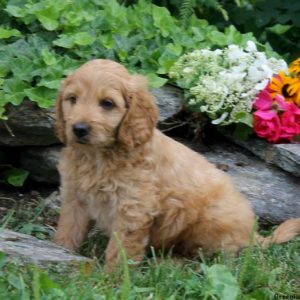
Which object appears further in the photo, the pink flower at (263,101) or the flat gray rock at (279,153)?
the pink flower at (263,101)

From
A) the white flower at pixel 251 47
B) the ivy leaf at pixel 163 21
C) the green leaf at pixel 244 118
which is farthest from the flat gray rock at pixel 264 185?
the ivy leaf at pixel 163 21

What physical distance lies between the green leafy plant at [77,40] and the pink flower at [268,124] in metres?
0.81

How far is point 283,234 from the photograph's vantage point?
610 centimetres

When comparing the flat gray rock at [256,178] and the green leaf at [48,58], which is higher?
the green leaf at [48,58]

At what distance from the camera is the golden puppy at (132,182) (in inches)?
210

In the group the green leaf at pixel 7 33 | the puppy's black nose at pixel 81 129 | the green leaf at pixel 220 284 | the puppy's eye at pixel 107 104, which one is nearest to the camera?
the green leaf at pixel 220 284

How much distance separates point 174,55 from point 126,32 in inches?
18.4

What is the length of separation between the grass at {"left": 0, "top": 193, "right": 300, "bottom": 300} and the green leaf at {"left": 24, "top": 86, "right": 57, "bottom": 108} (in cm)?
89

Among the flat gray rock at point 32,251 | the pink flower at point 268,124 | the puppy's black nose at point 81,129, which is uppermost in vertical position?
the puppy's black nose at point 81,129

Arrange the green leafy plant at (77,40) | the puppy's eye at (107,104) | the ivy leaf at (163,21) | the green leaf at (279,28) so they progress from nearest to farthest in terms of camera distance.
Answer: the puppy's eye at (107,104) < the green leafy plant at (77,40) < the ivy leaf at (163,21) < the green leaf at (279,28)

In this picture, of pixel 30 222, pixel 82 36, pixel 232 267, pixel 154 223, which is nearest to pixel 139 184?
pixel 154 223

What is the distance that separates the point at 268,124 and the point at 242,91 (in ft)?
1.16

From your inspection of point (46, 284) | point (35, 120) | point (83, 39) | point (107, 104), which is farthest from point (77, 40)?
point (46, 284)

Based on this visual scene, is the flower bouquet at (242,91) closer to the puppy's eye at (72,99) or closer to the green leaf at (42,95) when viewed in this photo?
the green leaf at (42,95)
